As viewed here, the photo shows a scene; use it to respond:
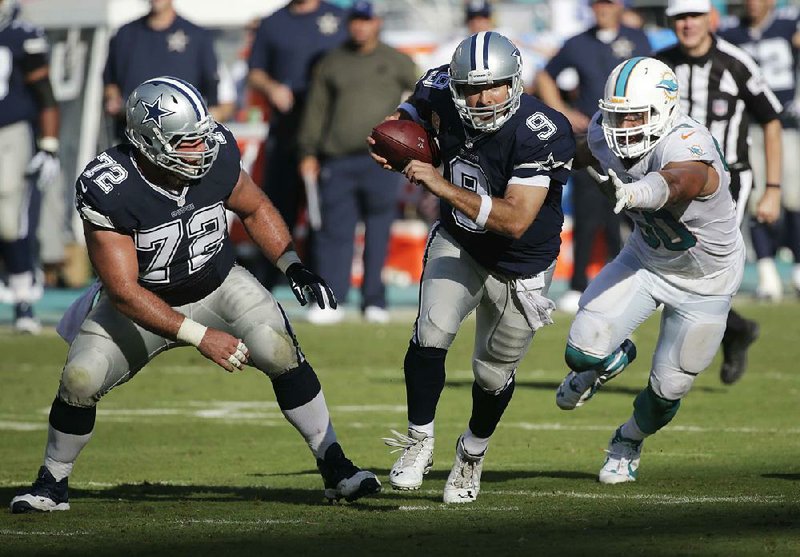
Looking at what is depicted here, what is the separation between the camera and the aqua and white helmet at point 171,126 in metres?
5.62

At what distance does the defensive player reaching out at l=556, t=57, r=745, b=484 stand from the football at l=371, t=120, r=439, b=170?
85cm

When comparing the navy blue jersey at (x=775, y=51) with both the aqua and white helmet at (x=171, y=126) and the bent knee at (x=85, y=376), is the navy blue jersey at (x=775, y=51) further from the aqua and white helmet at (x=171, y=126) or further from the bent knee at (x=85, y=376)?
the bent knee at (x=85, y=376)

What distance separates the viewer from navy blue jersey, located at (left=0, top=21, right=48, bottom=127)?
1139cm

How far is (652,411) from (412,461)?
3.80 ft

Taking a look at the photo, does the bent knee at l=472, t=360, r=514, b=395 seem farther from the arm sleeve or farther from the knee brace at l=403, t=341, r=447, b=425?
the arm sleeve

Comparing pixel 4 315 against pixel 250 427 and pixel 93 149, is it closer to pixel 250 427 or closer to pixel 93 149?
pixel 93 149

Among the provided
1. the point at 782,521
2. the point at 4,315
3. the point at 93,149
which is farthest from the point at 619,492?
the point at 93,149

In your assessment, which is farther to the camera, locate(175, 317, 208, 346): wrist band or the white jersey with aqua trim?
the white jersey with aqua trim

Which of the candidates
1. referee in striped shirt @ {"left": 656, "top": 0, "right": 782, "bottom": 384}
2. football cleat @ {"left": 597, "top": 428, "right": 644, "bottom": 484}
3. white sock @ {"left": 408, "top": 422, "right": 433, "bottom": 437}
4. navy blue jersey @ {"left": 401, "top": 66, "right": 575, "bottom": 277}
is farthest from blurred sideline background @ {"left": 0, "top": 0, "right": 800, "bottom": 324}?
white sock @ {"left": 408, "top": 422, "right": 433, "bottom": 437}

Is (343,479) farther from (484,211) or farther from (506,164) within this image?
(506,164)

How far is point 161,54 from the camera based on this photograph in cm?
1205

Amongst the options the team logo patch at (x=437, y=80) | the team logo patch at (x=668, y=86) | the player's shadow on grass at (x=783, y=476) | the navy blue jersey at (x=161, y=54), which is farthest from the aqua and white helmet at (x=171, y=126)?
the navy blue jersey at (x=161, y=54)

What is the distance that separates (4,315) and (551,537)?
Result: 955 cm

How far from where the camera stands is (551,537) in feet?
16.3
